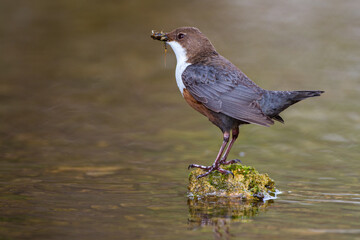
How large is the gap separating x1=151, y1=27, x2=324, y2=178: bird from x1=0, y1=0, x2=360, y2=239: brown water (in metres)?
0.73

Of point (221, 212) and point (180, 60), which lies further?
point (180, 60)

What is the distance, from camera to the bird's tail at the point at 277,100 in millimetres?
5327

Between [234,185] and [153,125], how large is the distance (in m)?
3.55

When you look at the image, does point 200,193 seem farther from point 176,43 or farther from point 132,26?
point 132,26

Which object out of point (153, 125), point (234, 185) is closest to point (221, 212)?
point (234, 185)

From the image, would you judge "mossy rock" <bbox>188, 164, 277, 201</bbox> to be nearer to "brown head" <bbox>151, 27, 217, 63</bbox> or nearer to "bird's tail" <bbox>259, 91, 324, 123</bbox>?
"bird's tail" <bbox>259, 91, 324, 123</bbox>

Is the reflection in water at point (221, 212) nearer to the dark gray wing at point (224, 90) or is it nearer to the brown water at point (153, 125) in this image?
the brown water at point (153, 125)

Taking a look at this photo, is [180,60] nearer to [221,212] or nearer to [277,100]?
[277,100]

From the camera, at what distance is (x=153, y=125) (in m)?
8.85

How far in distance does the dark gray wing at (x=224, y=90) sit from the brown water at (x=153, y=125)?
0.84 meters

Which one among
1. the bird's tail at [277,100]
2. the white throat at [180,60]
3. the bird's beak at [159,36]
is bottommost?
the bird's tail at [277,100]

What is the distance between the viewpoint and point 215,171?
18.1 feet

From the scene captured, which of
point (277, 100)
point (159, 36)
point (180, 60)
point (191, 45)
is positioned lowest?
point (277, 100)

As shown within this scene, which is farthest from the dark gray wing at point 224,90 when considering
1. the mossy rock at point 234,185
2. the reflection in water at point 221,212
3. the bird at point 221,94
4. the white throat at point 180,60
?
the reflection in water at point 221,212
